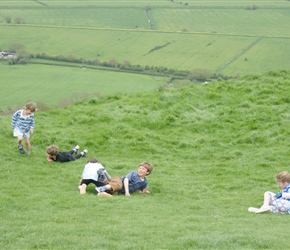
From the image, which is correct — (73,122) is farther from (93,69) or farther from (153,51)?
(153,51)

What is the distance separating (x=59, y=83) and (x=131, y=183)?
55.1 meters

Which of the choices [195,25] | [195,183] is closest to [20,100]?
[195,183]

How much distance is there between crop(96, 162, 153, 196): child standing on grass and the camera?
14.1m

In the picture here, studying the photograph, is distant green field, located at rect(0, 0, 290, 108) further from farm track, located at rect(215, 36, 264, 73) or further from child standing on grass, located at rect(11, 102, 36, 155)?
child standing on grass, located at rect(11, 102, 36, 155)

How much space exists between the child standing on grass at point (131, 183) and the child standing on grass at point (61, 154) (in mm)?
3409

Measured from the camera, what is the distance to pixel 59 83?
68000 millimetres

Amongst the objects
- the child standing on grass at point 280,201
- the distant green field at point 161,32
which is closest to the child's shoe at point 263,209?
the child standing on grass at point 280,201

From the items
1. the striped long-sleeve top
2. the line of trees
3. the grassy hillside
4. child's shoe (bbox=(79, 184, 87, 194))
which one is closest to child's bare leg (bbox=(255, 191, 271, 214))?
the grassy hillside

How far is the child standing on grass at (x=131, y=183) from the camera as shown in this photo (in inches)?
557

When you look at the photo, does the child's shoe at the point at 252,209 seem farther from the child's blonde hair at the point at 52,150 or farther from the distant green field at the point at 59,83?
the distant green field at the point at 59,83

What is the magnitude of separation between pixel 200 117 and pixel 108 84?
44480 millimetres

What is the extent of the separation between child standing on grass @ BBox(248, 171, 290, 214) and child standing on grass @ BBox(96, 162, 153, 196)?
10.5 feet

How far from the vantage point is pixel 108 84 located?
6631 centimetres

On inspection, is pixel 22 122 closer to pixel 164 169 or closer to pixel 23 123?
pixel 23 123
